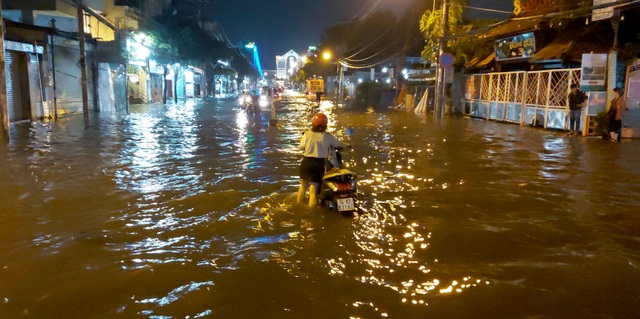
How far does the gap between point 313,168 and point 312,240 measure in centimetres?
142

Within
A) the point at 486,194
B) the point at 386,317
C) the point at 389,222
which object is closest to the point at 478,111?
the point at 486,194

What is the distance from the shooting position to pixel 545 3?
23.1m

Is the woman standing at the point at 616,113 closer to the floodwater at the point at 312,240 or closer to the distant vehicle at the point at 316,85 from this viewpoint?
the floodwater at the point at 312,240

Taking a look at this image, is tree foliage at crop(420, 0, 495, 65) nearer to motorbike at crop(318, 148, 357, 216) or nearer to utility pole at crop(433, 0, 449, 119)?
utility pole at crop(433, 0, 449, 119)

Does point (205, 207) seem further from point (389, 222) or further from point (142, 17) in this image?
point (142, 17)

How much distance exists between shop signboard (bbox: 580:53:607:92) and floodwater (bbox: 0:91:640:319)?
575 centimetres

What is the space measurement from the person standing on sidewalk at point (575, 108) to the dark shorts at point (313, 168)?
45.1 feet

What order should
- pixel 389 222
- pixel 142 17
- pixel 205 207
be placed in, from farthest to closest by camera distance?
pixel 142 17 < pixel 205 207 < pixel 389 222

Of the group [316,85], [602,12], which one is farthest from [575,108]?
[316,85]

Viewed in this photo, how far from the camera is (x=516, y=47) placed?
76.4ft

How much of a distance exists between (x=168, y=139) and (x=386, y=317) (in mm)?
13663

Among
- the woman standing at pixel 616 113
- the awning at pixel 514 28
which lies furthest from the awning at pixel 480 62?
the woman standing at pixel 616 113

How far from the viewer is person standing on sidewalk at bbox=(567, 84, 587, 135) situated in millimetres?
17656

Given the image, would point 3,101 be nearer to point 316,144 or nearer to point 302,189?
point 302,189
